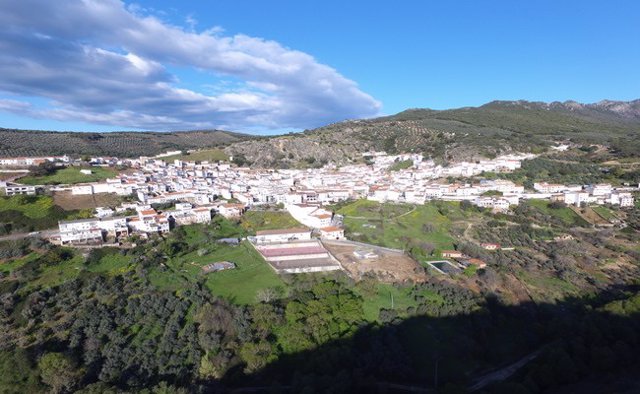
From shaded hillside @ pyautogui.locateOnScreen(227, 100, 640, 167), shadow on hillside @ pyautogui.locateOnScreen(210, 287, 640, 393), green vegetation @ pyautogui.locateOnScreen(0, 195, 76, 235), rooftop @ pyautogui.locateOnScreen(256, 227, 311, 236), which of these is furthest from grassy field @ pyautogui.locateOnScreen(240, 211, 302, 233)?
shaded hillside @ pyautogui.locateOnScreen(227, 100, 640, 167)

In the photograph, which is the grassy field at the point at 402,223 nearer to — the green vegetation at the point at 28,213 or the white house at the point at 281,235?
the white house at the point at 281,235

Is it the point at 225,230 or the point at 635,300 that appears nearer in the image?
the point at 635,300

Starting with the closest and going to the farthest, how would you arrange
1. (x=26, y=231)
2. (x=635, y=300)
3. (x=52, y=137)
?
(x=635, y=300) < (x=26, y=231) < (x=52, y=137)

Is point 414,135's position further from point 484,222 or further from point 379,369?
point 379,369

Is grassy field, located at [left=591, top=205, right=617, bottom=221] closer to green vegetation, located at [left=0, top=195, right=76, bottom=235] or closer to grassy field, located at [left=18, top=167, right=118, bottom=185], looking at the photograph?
green vegetation, located at [left=0, top=195, right=76, bottom=235]

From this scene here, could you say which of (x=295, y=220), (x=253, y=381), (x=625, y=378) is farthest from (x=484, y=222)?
→ (x=253, y=381)

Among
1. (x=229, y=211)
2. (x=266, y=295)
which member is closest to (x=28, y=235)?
(x=229, y=211)
